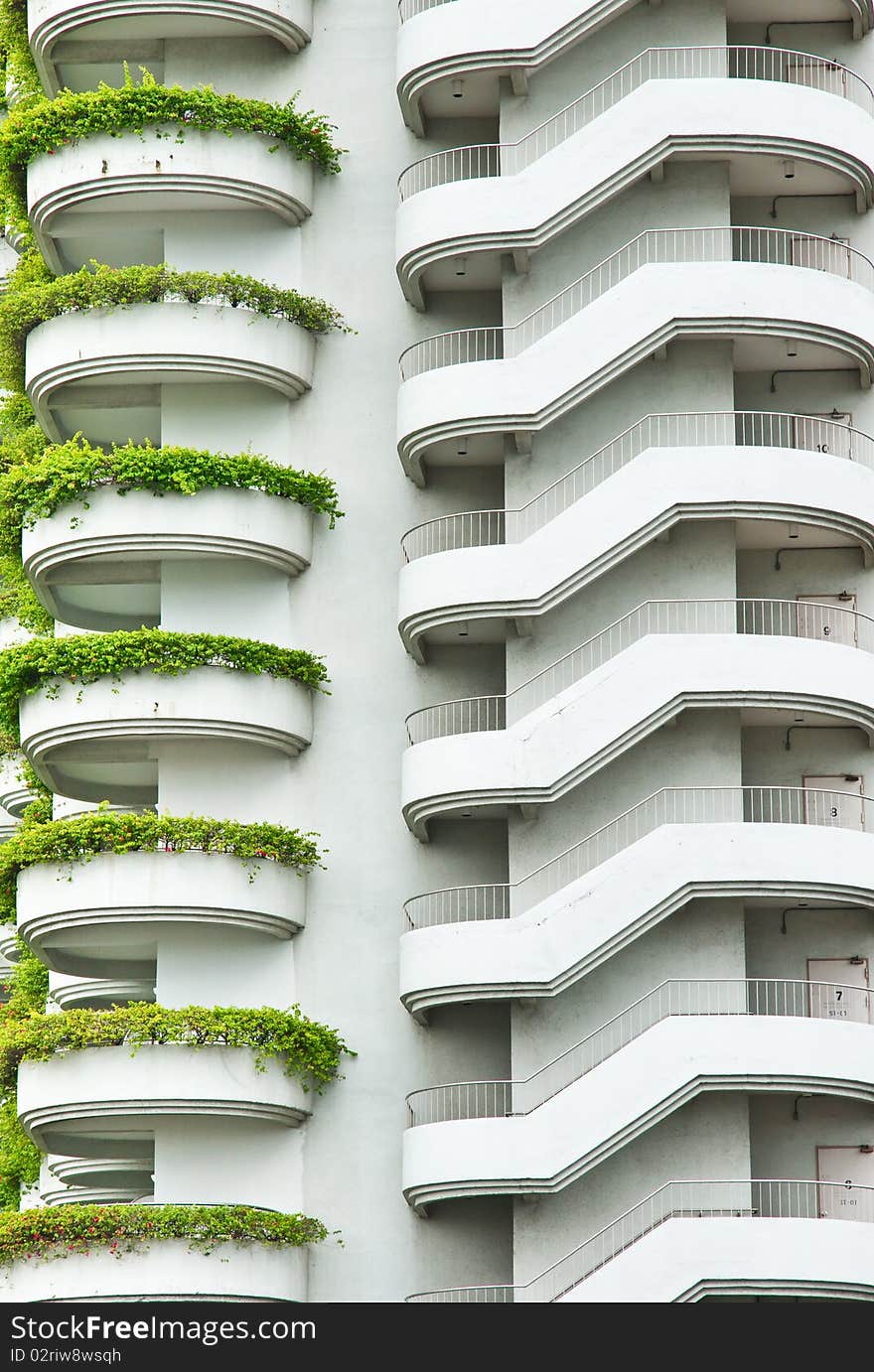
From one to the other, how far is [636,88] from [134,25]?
36.1 feet

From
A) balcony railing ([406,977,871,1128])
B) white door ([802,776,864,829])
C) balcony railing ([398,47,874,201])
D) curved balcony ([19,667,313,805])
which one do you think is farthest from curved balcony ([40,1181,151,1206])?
balcony railing ([398,47,874,201])

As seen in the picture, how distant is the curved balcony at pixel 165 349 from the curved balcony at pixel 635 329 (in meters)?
3.08

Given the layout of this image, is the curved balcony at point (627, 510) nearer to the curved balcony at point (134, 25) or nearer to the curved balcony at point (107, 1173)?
the curved balcony at point (134, 25)

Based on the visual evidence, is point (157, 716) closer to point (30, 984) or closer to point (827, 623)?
point (30, 984)

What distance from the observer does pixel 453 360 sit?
55.6 m

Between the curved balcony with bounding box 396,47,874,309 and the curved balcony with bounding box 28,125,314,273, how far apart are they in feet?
10.2

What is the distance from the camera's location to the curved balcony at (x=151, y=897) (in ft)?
172

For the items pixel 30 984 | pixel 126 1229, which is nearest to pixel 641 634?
pixel 126 1229

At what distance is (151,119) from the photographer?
183 ft

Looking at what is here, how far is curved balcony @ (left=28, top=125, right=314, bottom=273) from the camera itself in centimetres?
5569

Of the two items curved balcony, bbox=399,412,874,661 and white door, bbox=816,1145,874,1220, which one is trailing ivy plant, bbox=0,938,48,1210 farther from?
white door, bbox=816,1145,874,1220

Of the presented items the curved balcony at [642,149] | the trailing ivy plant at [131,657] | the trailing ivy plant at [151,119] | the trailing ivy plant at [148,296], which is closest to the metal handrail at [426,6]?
the curved balcony at [642,149]

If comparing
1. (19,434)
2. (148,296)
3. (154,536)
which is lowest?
(154,536)

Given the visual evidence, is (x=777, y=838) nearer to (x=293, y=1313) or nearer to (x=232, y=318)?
(x=293, y=1313)
